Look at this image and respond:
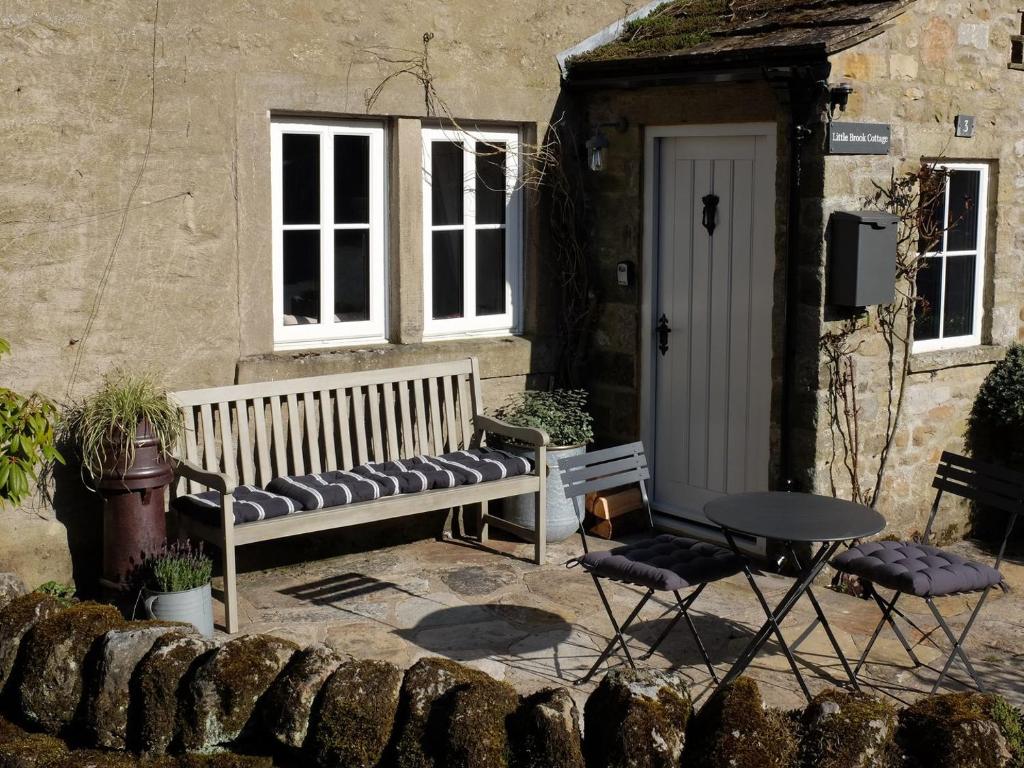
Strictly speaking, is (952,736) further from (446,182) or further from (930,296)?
(446,182)

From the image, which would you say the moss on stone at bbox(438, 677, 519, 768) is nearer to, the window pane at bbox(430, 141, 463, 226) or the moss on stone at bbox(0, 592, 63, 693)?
the moss on stone at bbox(0, 592, 63, 693)

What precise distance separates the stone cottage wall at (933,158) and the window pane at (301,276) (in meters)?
2.90

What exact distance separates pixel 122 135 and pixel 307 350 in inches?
64.5

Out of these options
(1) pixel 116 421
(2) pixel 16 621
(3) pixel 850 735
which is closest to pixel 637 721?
(3) pixel 850 735

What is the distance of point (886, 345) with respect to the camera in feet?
25.4

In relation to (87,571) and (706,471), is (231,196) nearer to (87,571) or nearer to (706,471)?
(87,571)

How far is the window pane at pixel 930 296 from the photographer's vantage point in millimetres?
8148

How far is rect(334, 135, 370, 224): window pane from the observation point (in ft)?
25.7

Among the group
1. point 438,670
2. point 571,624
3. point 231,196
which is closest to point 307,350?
point 231,196

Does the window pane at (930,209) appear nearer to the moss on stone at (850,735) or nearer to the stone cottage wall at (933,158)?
the stone cottage wall at (933,158)

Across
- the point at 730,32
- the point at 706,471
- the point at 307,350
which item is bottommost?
the point at 706,471

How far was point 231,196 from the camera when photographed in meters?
7.30

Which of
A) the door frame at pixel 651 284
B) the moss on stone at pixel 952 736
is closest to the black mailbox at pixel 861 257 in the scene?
the door frame at pixel 651 284

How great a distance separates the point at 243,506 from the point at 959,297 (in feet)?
15.6
